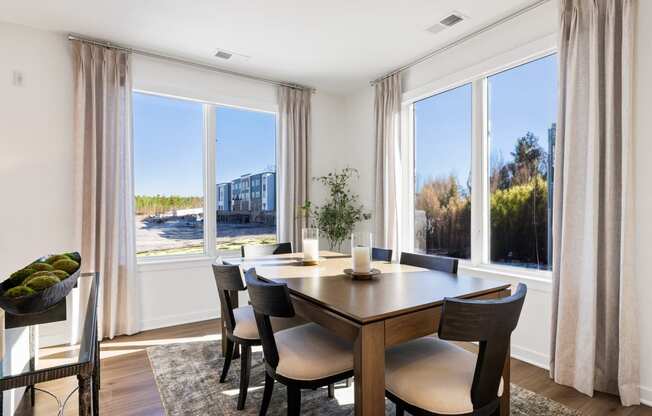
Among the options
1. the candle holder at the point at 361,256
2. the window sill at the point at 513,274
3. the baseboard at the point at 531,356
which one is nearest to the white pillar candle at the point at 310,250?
the candle holder at the point at 361,256

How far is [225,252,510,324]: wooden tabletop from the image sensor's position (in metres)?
1.43

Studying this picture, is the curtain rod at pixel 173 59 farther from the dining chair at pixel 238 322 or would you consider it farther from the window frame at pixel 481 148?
the dining chair at pixel 238 322

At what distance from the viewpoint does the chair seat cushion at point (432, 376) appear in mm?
1372

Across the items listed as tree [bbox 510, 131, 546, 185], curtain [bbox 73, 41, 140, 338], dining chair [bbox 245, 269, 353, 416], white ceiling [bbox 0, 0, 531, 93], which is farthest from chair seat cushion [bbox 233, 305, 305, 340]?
white ceiling [bbox 0, 0, 531, 93]

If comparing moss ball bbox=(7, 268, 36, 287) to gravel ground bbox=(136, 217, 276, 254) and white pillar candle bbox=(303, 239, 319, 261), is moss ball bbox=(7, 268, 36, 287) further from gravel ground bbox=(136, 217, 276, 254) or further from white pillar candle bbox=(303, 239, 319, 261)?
gravel ground bbox=(136, 217, 276, 254)

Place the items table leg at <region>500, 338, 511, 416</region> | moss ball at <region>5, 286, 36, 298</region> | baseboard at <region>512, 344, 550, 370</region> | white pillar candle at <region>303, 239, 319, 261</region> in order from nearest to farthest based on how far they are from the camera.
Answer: moss ball at <region>5, 286, 36, 298</region> → table leg at <region>500, 338, 511, 416</region> → white pillar candle at <region>303, 239, 319, 261</region> → baseboard at <region>512, 344, 550, 370</region>

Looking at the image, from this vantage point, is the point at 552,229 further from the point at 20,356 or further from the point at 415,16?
the point at 20,356

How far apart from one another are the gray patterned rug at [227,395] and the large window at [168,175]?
142 cm

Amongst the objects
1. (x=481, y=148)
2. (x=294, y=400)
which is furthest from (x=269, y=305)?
(x=481, y=148)

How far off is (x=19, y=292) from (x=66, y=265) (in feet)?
1.39

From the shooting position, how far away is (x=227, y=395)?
230cm

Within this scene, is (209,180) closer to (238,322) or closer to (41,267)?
(238,322)

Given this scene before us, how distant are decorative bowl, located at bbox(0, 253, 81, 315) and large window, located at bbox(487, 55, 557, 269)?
124 inches

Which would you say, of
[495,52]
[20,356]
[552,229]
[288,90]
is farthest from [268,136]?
[20,356]
